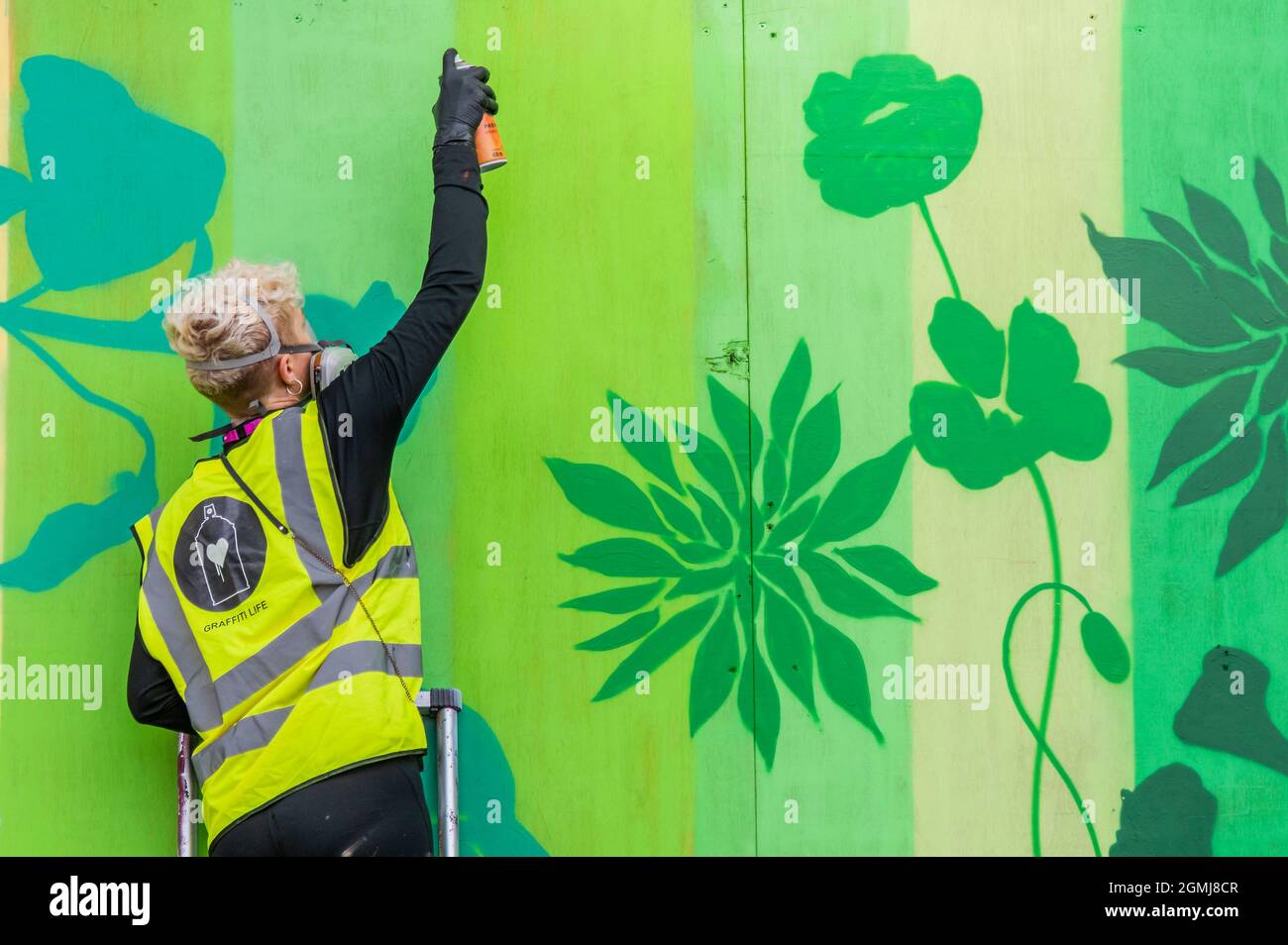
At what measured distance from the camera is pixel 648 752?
10.9ft

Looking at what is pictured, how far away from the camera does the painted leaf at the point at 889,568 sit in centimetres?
337

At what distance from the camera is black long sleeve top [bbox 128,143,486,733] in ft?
9.02

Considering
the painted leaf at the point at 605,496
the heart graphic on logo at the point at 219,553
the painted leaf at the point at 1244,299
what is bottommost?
the heart graphic on logo at the point at 219,553

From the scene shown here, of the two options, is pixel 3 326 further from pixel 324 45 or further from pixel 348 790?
pixel 348 790

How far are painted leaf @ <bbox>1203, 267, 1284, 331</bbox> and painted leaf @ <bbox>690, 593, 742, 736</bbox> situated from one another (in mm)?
1620

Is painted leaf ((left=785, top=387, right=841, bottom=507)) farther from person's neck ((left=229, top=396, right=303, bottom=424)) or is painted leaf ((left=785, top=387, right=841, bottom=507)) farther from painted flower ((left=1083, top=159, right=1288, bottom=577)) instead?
person's neck ((left=229, top=396, right=303, bottom=424))

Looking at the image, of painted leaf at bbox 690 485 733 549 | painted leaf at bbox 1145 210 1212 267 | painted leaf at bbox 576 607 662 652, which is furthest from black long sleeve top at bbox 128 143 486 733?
painted leaf at bbox 1145 210 1212 267

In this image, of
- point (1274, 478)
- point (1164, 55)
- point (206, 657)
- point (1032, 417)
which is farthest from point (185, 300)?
point (1274, 478)

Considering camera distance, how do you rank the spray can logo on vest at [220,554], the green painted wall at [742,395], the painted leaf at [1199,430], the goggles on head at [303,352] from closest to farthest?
the spray can logo on vest at [220,554] → the goggles on head at [303,352] → the green painted wall at [742,395] → the painted leaf at [1199,430]

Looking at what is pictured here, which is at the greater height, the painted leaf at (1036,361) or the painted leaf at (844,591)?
the painted leaf at (1036,361)

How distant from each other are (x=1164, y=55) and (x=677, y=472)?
1790 millimetres

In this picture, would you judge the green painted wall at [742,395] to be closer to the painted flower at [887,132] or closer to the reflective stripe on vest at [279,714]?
the painted flower at [887,132]

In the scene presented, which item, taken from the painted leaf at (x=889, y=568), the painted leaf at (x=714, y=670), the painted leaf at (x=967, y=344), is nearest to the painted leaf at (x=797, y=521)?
the painted leaf at (x=889, y=568)

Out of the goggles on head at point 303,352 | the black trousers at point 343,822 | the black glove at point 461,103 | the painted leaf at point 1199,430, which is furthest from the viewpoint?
the painted leaf at point 1199,430
